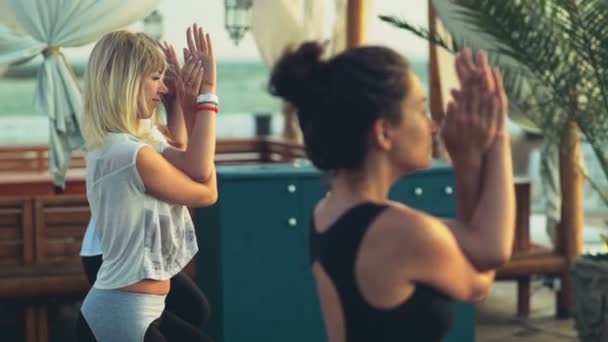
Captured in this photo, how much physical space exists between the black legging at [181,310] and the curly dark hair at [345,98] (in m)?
1.34

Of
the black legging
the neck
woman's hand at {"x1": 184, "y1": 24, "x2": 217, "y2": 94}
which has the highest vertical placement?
woman's hand at {"x1": 184, "y1": 24, "x2": 217, "y2": 94}

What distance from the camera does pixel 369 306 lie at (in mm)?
2123

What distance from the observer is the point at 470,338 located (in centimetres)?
611

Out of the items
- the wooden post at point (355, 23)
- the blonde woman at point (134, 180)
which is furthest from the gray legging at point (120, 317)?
the wooden post at point (355, 23)

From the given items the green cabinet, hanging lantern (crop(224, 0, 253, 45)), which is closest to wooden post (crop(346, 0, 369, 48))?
the green cabinet

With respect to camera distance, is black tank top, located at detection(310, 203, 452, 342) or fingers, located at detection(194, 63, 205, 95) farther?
fingers, located at detection(194, 63, 205, 95)

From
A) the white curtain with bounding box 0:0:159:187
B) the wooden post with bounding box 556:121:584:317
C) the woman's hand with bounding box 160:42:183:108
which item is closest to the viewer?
the woman's hand with bounding box 160:42:183:108

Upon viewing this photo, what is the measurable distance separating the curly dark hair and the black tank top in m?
0.11

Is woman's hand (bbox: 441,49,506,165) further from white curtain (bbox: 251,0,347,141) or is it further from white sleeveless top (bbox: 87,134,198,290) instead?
white curtain (bbox: 251,0,347,141)

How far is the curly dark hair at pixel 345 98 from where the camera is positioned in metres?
2.15

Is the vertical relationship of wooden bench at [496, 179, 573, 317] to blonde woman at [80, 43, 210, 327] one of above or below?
below

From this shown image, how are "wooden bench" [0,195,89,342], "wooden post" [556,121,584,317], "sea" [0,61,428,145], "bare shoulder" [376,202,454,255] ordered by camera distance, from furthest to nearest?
"sea" [0,61,428,145]
"wooden post" [556,121,584,317]
"wooden bench" [0,195,89,342]
"bare shoulder" [376,202,454,255]

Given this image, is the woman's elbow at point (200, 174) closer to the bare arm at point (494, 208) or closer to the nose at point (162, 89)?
the nose at point (162, 89)

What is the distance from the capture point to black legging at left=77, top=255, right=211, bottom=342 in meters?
3.48
